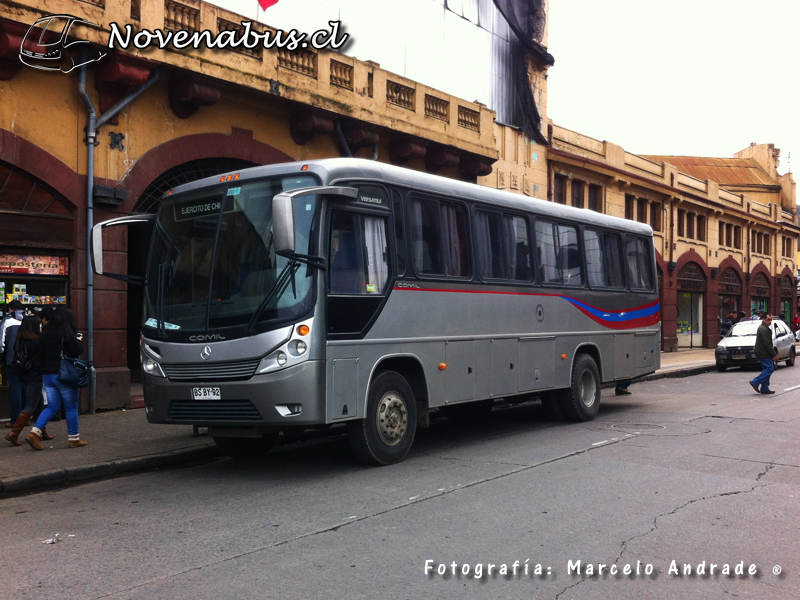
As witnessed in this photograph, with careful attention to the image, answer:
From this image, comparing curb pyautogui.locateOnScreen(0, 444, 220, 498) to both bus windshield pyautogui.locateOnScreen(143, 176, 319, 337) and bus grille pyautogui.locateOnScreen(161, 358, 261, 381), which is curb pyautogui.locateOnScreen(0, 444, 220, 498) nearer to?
bus grille pyautogui.locateOnScreen(161, 358, 261, 381)

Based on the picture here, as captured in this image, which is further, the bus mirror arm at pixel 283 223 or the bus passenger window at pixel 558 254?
the bus passenger window at pixel 558 254

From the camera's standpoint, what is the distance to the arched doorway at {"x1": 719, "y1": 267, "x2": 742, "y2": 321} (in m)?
40.2

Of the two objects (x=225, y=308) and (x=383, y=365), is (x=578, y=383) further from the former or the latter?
(x=225, y=308)

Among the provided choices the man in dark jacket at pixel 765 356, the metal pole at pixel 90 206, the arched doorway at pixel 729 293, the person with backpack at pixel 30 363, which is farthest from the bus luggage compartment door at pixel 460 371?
→ the arched doorway at pixel 729 293

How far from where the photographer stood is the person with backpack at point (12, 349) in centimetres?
1135

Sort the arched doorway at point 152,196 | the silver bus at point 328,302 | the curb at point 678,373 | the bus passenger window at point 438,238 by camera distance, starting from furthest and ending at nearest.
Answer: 1. the curb at point 678,373
2. the arched doorway at point 152,196
3. the bus passenger window at point 438,238
4. the silver bus at point 328,302

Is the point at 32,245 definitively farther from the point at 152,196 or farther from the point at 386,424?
the point at 386,424

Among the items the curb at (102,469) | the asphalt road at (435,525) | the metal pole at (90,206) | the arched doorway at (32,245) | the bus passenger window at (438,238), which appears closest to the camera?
the asphalt road at (435,525)

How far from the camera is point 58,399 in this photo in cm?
994

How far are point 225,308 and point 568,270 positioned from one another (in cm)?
628

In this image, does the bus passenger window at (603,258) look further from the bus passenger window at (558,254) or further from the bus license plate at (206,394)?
the bus license plate at (206,394)

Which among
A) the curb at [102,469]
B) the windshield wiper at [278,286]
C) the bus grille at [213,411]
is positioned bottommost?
the curb at [102,469]

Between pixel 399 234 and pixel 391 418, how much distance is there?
2.06 meters

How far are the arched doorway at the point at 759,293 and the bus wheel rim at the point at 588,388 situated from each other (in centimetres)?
3449
